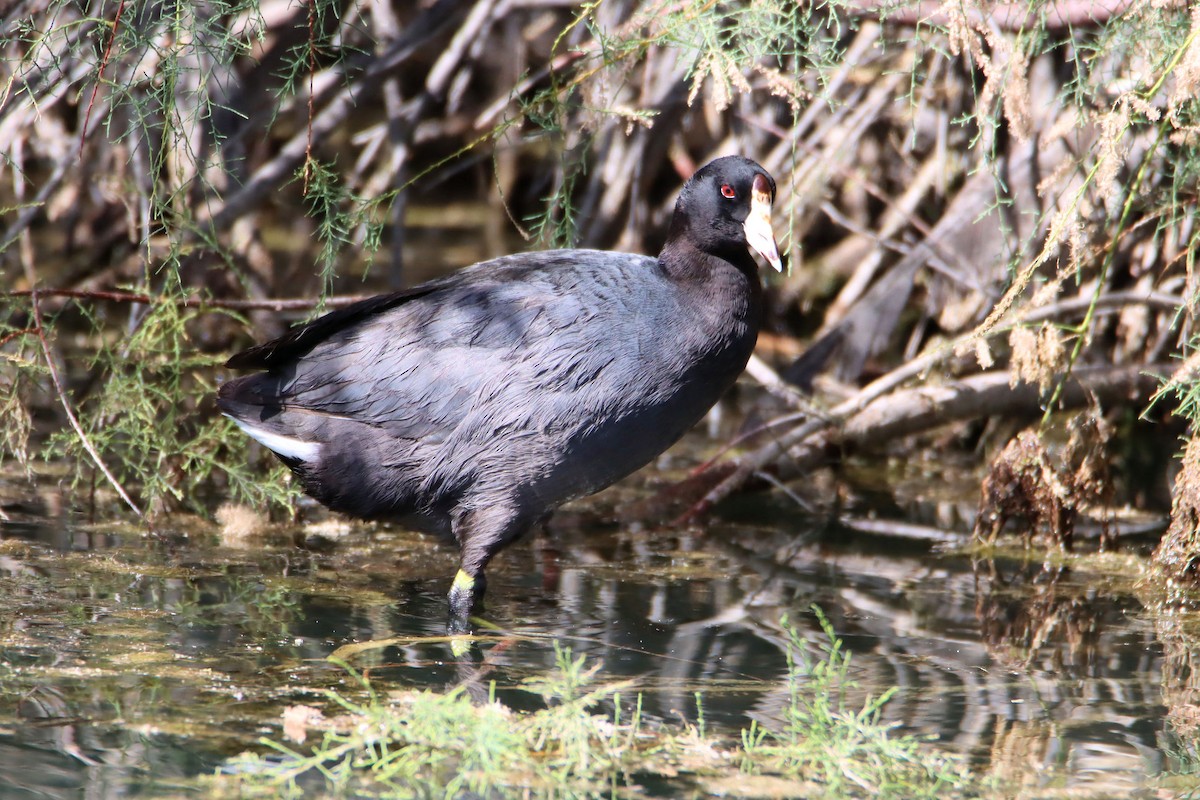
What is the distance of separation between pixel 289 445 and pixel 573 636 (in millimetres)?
938

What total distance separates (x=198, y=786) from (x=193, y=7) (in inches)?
90.9

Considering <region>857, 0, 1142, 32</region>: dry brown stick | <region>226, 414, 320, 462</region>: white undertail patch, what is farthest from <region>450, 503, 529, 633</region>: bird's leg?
<region>857, 0, 1142, 32</region>: dry brown stick

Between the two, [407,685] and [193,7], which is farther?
[193,7]

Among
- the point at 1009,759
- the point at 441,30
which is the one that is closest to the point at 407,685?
the point at 1009,759

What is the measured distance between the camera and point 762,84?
209 inches

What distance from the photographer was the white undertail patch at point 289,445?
3578mm

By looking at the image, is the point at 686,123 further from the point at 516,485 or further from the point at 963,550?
the point at 516,485

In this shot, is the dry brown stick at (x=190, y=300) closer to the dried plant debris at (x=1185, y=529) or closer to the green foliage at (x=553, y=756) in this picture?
the green foliage at (x=553, y=756)

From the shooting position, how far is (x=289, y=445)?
359 centimetres

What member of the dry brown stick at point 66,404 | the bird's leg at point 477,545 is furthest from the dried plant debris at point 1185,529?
the dry brown stick at point 66,404

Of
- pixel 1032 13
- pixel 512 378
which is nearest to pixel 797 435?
pixel 512 378

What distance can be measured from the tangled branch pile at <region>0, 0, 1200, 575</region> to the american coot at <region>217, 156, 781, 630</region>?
0.38 m

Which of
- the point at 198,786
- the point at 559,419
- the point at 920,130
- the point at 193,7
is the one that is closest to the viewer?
the point at 198,786

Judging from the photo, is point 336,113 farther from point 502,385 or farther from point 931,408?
point 931,408
